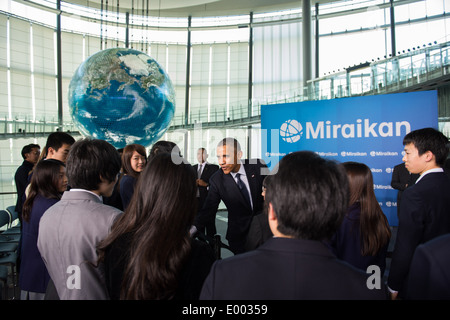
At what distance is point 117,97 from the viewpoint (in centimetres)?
346

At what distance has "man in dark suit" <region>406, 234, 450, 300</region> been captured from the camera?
3.14ft

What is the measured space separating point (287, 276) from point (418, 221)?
1436mm

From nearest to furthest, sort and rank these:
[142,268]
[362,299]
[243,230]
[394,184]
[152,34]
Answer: [362,299], [142,268], [243,230], [394,184], [152,34]

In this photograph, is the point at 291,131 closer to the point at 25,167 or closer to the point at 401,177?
the point at 401,177

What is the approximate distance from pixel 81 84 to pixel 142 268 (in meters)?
2.94

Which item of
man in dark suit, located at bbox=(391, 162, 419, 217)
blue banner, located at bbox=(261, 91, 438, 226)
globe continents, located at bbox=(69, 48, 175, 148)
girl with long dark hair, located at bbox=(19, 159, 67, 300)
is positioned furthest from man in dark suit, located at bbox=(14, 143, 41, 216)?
man in dark suit, located at bbox=(391, 162, 419, 217)

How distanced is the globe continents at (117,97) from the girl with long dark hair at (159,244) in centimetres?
234

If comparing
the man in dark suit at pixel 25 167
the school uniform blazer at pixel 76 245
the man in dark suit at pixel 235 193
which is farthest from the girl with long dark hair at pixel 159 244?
the man in dark suit at pixel 25 167

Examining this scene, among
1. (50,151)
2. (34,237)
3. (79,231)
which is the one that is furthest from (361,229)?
(50,151)

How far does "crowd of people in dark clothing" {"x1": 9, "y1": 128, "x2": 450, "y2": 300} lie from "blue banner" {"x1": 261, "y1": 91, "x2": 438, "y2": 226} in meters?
2.53

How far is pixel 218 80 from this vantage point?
1789 cm
